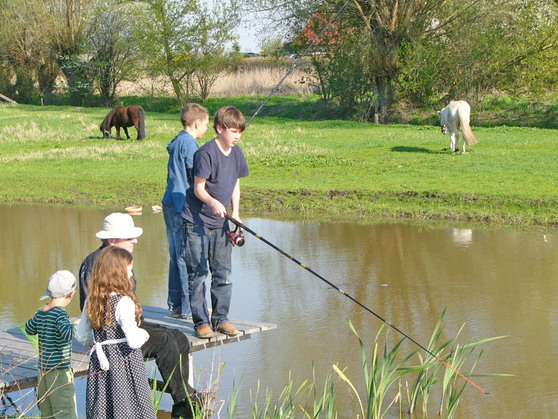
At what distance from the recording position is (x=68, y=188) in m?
15.7

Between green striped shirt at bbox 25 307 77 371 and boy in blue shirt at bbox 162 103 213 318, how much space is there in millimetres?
1713

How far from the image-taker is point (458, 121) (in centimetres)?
1797

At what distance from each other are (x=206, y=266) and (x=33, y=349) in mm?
1348

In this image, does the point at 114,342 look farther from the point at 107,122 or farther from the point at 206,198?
the point at 107,122

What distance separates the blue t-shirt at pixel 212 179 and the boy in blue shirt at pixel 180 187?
0.55m

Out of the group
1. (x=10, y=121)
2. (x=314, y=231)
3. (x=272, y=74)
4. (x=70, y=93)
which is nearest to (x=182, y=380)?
(x=314, y=231)

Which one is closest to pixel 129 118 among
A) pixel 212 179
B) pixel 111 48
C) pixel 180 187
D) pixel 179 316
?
pixel 180 187

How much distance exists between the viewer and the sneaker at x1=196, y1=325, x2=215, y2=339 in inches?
223

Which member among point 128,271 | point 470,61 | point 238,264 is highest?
point 470,61

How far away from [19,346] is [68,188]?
34.4 feet

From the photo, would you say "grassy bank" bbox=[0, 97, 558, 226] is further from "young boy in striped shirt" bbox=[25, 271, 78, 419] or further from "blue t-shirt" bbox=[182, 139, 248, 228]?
"young boy in striped shirt" bbox=[25, 271, 78, 419]

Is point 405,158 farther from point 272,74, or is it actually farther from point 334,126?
point 272,74

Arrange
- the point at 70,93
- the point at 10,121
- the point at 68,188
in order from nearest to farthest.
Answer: the point at 68,188 → the point at 10,121 → the point at 70,93

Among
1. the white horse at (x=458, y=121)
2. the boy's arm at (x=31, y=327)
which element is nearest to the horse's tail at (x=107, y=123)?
the white horse at (x=458, y=121)
